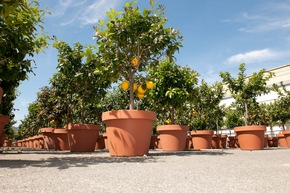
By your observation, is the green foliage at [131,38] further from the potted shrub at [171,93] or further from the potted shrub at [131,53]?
the potted shrub at [171,93]

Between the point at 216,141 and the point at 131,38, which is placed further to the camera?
the point at 216,141

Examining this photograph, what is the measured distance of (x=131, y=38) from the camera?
17.1 ft

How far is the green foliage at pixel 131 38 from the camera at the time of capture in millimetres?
5102

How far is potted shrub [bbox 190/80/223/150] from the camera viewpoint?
1002 cm

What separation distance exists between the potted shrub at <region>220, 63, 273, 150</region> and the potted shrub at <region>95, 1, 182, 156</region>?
423cm

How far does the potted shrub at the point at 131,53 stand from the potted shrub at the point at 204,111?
4.25 meters

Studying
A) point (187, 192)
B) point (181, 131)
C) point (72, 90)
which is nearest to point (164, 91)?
point (181, 131)

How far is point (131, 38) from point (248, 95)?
5.59m

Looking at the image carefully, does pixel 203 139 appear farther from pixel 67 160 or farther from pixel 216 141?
pixel 67 160

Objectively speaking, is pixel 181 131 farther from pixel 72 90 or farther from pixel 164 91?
pixel 72 90

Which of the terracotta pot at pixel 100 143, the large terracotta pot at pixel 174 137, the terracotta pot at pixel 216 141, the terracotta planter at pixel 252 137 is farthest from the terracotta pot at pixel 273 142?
the terracotta pot at pixel 100 143

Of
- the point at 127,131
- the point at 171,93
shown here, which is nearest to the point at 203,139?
the point at 171,93

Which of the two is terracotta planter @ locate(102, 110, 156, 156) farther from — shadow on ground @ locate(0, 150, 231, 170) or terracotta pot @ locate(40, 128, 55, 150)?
terracotta pot @ locate(40, 128, 55, 150)

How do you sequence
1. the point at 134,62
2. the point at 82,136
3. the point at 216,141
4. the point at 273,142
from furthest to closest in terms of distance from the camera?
1. the point at 273,142
2. the point at 216,141
3. the point at 82,136
4. the point at 134,62
